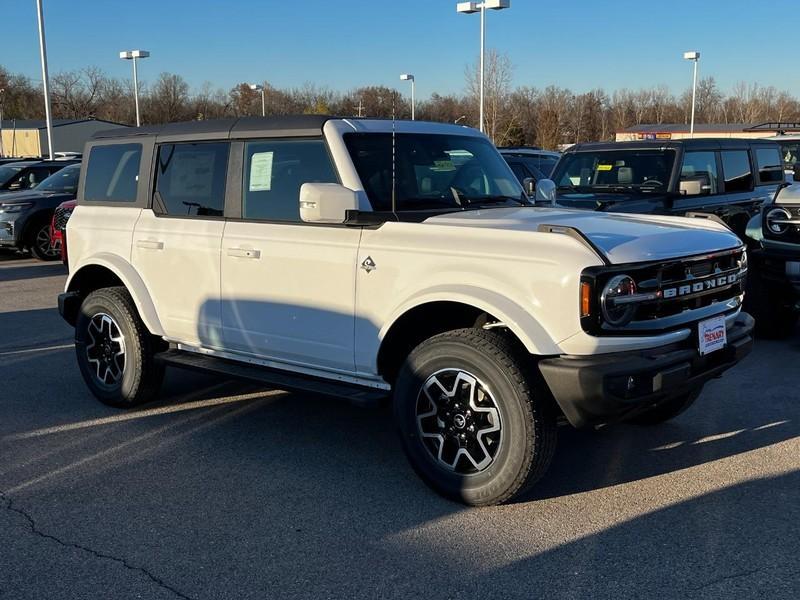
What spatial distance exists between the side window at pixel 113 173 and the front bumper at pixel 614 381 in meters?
3.52

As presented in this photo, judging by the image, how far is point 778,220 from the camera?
7.64 meters

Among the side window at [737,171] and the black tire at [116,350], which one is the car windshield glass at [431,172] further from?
the side window at [737,171]

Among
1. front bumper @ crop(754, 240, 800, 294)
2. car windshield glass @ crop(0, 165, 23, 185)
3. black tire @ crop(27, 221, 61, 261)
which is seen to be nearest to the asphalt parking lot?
front bumper @ crop(754, 240, 800, 294)

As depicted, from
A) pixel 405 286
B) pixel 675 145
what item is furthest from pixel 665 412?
pixel 675 145

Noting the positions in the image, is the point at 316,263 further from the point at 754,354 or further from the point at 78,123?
the point at 78,123

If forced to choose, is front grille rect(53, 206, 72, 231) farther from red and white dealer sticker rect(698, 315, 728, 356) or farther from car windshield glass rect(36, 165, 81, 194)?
red and white dealer sticker rect(698, 315, 728, 356)

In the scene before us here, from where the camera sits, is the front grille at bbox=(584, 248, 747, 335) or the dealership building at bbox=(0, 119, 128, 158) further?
the dealership building at bbox=(0, 119, 128, 158)

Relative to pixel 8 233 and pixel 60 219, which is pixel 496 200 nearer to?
pixel 60 219

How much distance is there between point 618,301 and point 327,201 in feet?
5.28

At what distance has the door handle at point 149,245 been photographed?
18.2 feet

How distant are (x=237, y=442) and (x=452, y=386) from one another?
1716 mm

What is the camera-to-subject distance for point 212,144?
17.9 feet

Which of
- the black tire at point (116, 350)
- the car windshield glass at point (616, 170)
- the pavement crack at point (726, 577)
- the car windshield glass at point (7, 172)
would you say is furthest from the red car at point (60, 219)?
the pavement crack at point (726, 577)

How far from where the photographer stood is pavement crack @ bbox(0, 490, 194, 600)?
3428 millimetres
